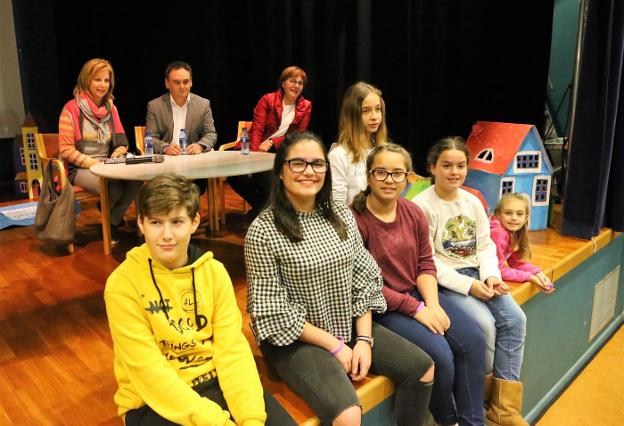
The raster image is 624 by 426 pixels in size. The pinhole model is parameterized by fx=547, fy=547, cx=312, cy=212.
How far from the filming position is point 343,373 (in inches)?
62.0

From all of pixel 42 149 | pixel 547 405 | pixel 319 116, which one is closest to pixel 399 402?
pixel 547 405

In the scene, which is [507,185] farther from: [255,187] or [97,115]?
[97,115]

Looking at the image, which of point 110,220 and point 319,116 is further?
point 319,116

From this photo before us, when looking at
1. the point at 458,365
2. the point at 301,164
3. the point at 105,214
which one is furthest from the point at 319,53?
the point at 458,365

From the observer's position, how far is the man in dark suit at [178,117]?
3.39 metres

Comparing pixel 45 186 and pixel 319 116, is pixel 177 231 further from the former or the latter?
pixel 319 116

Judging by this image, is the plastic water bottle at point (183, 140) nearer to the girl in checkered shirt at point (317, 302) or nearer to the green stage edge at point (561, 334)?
the girl in checkered shirt at point (317, 302)

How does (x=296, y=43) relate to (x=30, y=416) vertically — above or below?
above

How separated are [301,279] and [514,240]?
1.20 m

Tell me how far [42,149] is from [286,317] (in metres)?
2.58

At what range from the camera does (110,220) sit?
11.2 feet

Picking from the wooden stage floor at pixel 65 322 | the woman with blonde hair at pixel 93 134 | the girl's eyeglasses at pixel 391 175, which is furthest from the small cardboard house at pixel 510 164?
the woman with blonde hair at pixel 93 134

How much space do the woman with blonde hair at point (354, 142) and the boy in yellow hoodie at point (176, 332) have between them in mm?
1052

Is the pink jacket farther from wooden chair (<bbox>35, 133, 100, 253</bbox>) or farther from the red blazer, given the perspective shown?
wooden chair (<bbox>35, 133, 100, 253</bbox>)
